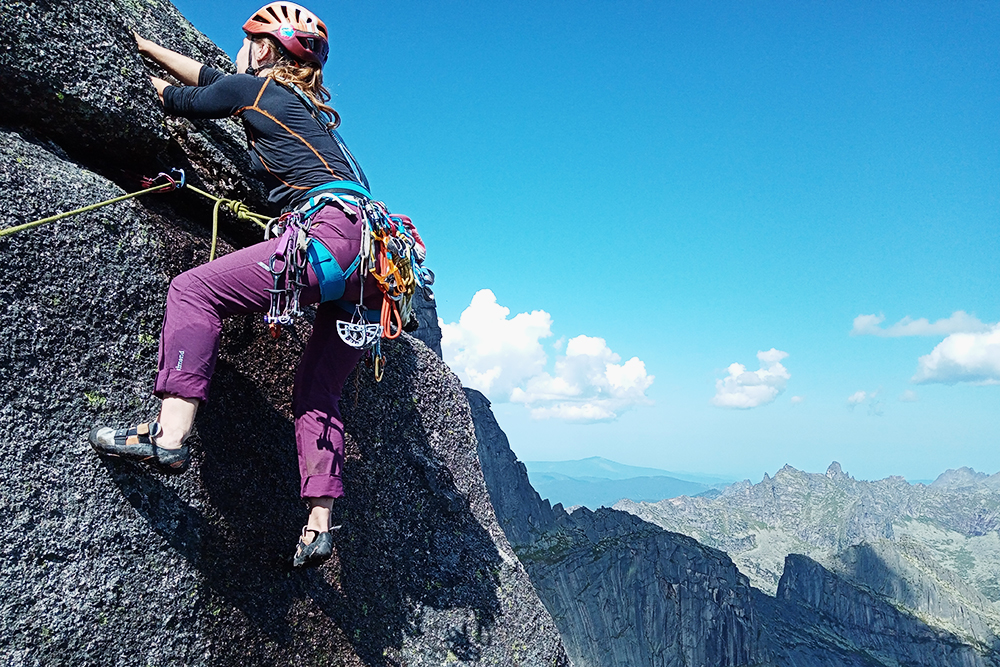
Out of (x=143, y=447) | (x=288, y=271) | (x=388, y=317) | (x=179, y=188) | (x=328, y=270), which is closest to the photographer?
(x=143, y=447)

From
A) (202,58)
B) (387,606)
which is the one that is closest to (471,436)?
(387,606)

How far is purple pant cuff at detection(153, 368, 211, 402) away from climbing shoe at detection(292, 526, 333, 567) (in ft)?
4.91

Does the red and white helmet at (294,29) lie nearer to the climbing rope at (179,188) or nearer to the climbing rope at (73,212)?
the climbing rope at (179,188)

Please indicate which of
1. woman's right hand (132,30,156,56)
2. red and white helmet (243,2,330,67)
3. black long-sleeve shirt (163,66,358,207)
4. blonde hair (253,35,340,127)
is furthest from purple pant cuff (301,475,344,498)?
woman's right hand (132,30,156,56)

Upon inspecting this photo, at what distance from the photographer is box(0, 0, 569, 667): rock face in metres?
4.71

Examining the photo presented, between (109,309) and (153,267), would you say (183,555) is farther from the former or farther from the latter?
(153,267)

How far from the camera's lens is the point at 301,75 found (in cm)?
544

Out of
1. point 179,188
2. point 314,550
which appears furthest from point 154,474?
point 179,188

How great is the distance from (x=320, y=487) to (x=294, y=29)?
3.82 m

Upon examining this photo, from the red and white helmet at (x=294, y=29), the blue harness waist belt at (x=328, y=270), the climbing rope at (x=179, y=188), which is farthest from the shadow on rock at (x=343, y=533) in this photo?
the red and white helmet at (x=294, y=29)

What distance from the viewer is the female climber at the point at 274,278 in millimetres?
4570

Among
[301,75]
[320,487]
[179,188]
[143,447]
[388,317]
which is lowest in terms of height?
[320,487]

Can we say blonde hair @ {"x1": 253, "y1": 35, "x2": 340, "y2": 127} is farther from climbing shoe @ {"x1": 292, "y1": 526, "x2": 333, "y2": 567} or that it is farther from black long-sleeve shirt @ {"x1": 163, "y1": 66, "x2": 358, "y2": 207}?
climbing shoe @ {"x1": 292, "y1": 526, "x2": 333, "y2": 567}

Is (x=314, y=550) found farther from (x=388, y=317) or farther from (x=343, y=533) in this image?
(x=388, y=317)
